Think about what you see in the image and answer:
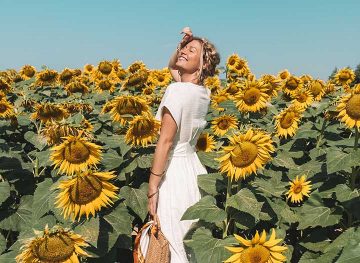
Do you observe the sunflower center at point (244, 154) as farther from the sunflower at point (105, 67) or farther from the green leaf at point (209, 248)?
the sunflower at point (105, 67)

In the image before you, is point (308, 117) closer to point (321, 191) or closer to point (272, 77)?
point (272, 77)

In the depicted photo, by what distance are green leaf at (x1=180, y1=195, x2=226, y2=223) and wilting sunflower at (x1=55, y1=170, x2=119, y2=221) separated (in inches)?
21.3

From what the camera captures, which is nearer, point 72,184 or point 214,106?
point 72,184

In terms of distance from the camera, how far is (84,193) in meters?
2.83

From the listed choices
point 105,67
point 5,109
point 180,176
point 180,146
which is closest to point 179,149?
point 180,146

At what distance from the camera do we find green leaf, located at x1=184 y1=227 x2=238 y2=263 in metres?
2.92

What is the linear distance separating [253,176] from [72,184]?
1361mm

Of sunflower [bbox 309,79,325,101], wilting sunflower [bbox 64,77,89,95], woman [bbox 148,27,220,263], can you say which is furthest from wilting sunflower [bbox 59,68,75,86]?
woman [bbox 148,27,220,263]

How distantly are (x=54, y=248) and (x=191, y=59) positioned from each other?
1676mm

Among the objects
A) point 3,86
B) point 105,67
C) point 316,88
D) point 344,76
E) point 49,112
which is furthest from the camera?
point 105,67

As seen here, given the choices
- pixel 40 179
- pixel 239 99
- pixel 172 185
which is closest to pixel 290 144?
pixel 239 99

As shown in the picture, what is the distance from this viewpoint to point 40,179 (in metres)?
4.27

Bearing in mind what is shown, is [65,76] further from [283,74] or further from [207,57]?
[207,57]

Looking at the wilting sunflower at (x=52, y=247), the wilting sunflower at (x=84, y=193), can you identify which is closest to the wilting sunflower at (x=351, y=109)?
the wilting sunflower at (x=84, y=193)
